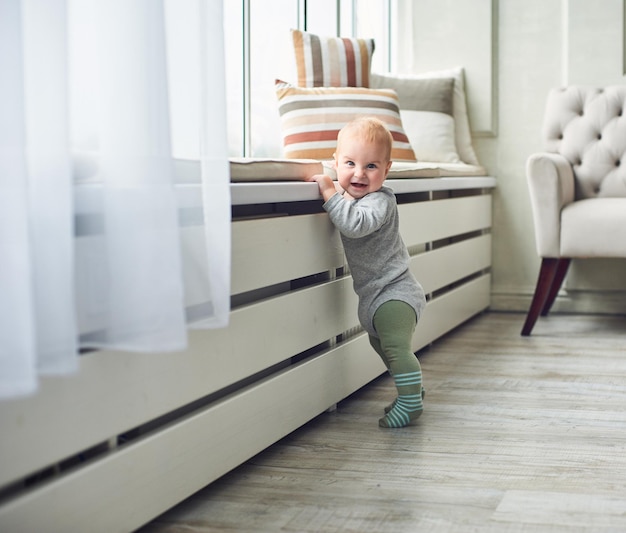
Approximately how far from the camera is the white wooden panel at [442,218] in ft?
8.37

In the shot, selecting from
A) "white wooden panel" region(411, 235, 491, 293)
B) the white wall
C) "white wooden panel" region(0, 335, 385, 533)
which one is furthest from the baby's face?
the white wall

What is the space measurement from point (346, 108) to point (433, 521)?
5.29 ft

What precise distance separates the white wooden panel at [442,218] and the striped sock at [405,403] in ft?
2.12

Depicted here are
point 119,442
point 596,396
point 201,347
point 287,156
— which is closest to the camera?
point 119,442

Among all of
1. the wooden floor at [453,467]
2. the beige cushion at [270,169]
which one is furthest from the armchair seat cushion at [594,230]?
the beige cushion at [270,169]

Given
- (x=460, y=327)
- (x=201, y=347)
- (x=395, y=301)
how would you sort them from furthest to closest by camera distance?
(x=460, y=327), (x=395, y=301), (x=201, y=347)

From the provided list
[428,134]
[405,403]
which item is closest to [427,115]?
[428,134]

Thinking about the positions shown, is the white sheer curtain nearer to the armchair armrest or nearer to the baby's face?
the baby's face

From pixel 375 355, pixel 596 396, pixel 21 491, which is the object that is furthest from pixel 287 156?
pixel 21 491

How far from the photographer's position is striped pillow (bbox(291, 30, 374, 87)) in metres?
2.82

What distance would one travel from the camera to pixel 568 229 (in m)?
2.97

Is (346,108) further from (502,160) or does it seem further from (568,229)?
(502,160)

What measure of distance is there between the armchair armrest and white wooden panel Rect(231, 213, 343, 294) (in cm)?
118

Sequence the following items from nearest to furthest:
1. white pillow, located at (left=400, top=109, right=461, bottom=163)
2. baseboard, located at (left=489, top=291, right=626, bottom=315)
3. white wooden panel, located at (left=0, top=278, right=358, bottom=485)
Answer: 1. white wooden panel, located at (left=0, top=278, right=358, bottom=485)
2. white pillow, located at (left=400, top=109, right=461, bottom=163)
3. baseboard, located at (left=489, top=291, right=626, bottom=315)
